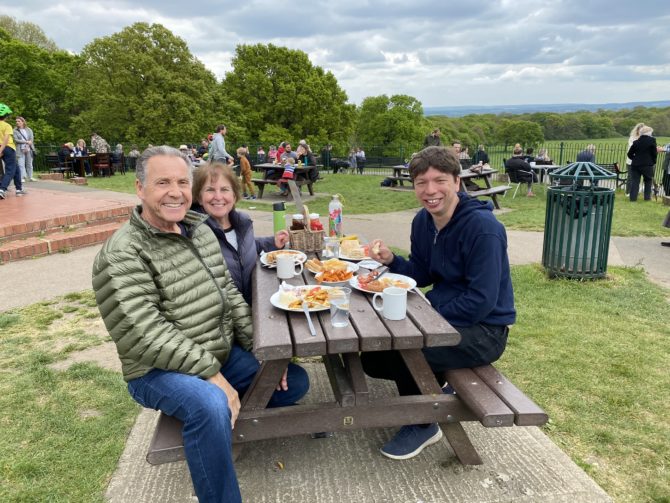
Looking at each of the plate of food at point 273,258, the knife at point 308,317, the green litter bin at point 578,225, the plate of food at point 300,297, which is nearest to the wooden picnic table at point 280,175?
the green litter bin at point 578,225

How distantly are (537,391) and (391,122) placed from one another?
58.9 m

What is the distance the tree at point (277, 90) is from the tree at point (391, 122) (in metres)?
21.0

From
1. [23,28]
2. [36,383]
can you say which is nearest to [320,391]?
[36,383]

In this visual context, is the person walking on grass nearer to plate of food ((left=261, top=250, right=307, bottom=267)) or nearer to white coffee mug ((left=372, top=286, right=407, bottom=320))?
plate of food ((left=261, top=250, right=307, bottom=267))

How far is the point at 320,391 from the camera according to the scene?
3.36m

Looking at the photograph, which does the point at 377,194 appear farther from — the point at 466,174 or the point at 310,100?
the point at 310,100

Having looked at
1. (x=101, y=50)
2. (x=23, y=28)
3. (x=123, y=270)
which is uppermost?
(x=23, y=28)

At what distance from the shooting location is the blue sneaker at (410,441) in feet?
8.54

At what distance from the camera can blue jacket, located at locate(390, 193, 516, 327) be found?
2430 millimetres

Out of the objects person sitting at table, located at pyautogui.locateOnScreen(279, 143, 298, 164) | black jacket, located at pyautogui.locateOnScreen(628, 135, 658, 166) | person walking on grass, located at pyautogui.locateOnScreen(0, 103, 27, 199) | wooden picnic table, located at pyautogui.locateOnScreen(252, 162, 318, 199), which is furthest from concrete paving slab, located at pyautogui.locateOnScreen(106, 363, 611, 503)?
person sitting at table, located at pyautogui.locateOnScreen(279, 143, 298, 164)

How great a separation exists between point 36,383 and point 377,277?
2.49 metres

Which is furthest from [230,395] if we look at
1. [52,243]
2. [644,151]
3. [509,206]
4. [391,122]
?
[391,122]

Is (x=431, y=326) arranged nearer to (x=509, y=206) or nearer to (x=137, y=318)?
(x=137, y=318)

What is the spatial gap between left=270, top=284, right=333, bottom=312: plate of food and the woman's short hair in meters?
0.93
